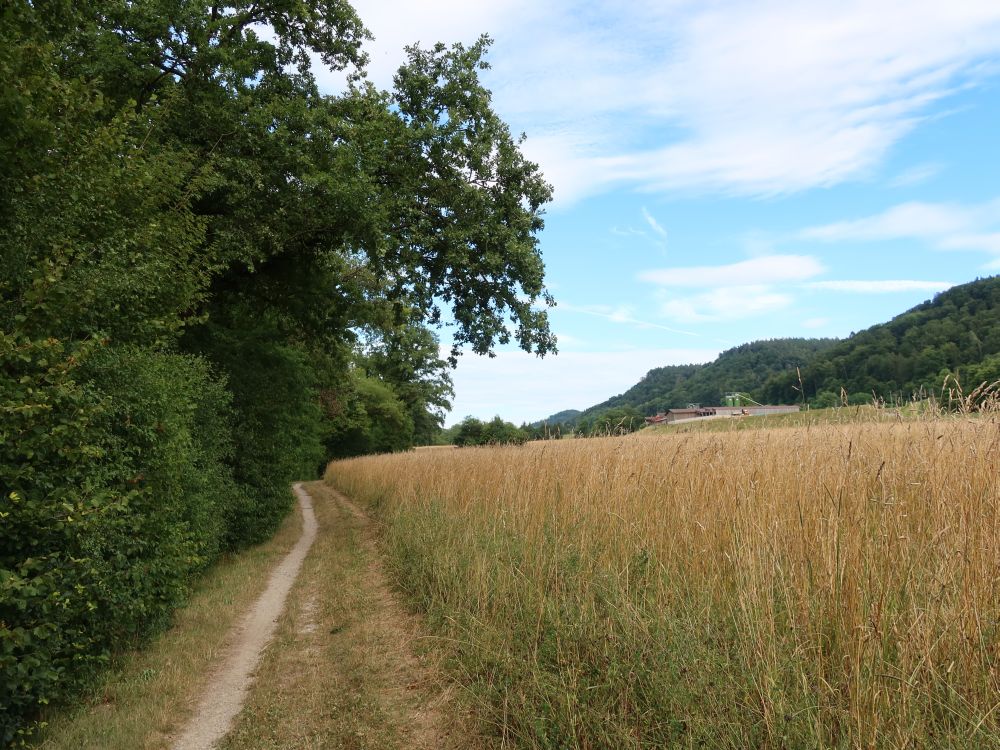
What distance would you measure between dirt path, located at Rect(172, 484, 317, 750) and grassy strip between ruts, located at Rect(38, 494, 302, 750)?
12 centimetres

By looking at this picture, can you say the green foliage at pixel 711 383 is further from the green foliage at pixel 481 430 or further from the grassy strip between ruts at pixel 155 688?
the grassy strip between ruts at pixel 155 688

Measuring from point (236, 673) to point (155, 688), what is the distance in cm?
75

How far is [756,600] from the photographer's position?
10.6 feet

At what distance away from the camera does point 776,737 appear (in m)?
2.48

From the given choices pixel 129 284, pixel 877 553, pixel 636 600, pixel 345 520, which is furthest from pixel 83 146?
pixel 345 520

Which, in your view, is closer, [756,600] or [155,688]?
[756,600]

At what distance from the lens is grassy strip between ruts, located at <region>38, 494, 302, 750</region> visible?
4.42 m

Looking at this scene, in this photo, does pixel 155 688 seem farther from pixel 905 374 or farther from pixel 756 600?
pixel 905 374

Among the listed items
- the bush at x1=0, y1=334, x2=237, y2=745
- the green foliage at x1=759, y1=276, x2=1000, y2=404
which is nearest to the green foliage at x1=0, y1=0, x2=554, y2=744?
the bush at x1=0, y1=334, x2=237, y2=745

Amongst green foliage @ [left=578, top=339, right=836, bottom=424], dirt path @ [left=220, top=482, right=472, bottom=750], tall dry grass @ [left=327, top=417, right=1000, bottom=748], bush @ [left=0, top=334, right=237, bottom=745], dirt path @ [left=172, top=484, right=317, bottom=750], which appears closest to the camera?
tall dry grass @ [left=327, top=417, right=1000, bottom=748]

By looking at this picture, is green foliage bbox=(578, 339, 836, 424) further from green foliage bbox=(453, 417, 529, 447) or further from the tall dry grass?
the tall dry grass

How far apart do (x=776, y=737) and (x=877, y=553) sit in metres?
1.28

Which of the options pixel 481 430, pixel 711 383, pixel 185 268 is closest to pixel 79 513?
pixel 185 268

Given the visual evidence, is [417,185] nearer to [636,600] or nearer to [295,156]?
[295,156]
